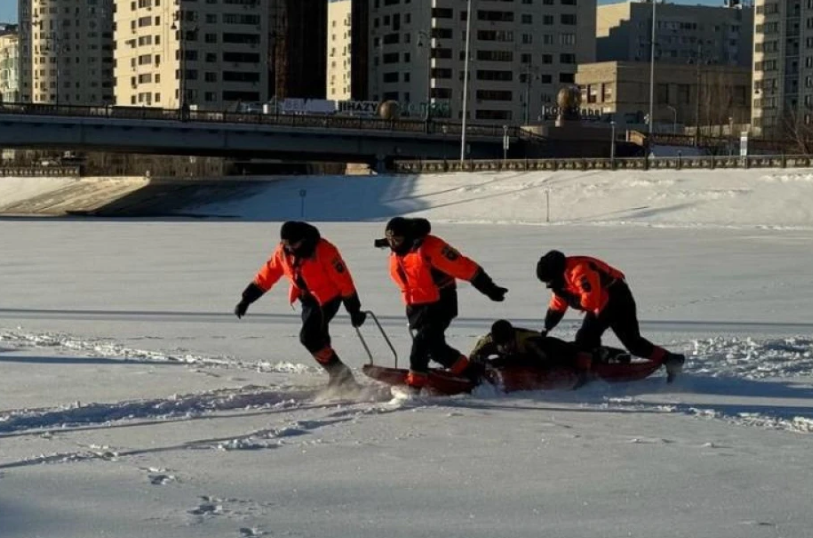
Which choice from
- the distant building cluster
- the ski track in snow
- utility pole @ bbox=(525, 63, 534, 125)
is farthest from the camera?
the distant building cluster

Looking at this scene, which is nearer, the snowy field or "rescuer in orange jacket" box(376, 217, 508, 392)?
the snowy field

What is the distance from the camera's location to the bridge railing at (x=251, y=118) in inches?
2980

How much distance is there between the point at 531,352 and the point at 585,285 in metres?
0.74

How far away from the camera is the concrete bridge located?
75.8 metres

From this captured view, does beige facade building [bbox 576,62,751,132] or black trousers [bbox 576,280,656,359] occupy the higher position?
beige facade building [bbox 576,62,751,132]

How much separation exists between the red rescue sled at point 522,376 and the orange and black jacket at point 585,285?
0.57 metres

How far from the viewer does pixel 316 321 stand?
1166 centimetres

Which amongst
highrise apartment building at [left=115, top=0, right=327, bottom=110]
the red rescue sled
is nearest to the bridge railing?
highrise apartment building at [left=115, top=0, right=327, bottom=110]

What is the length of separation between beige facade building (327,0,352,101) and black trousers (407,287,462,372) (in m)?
162

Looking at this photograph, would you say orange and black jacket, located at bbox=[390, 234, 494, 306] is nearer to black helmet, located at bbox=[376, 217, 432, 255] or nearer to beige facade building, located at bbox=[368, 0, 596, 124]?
black helmet, located at bbox=[376, 217, 432, 255]

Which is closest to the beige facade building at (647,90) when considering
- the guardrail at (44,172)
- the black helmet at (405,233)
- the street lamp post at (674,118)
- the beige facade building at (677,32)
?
the street lamp post at (674,118)

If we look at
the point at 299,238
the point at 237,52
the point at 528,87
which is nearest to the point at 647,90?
the point at 528,87

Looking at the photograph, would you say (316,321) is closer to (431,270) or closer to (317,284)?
(317,284)

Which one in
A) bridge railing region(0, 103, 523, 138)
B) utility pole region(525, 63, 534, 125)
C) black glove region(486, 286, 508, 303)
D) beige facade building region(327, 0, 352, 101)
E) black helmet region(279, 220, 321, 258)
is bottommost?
black glove region(486, 286, 508, 303)
